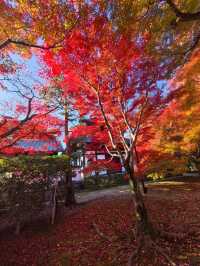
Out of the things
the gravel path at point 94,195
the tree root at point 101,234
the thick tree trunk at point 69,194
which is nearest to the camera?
the tree root at point 101,234

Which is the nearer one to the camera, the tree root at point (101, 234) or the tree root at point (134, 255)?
the tree root at point (134, 255)

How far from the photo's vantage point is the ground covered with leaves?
6375 mm

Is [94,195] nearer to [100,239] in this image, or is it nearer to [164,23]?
[100,239]

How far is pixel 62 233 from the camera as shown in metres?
8.31

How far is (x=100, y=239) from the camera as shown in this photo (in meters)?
7.53

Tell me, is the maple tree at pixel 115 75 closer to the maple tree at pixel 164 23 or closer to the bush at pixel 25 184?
the maple tree at pixel 164 23

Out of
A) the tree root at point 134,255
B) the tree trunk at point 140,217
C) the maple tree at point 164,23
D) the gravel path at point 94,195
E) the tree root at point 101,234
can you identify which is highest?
the maple tree at point 164,23

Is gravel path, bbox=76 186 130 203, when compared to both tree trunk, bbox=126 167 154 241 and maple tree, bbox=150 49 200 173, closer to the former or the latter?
maple tree, bbox=150 49 200 173

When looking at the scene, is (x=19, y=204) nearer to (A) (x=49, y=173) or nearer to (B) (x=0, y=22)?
(A) (x=49, y=173)

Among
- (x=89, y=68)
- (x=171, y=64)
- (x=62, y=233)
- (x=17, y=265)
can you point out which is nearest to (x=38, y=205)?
(x=62, y=233)

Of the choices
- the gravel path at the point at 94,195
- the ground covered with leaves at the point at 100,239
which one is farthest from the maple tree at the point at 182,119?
the gravel path at the point at 94,195

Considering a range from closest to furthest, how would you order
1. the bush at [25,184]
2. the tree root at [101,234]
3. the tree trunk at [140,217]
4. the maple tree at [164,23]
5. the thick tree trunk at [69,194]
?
the maple tree at [164,23] < the tree trunk at [140,217] < the tree root at [101,234] < the bush at [25,184] < the thick tree trunk at [69,194]

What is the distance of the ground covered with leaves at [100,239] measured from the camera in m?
6.38

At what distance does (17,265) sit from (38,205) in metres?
2.67
